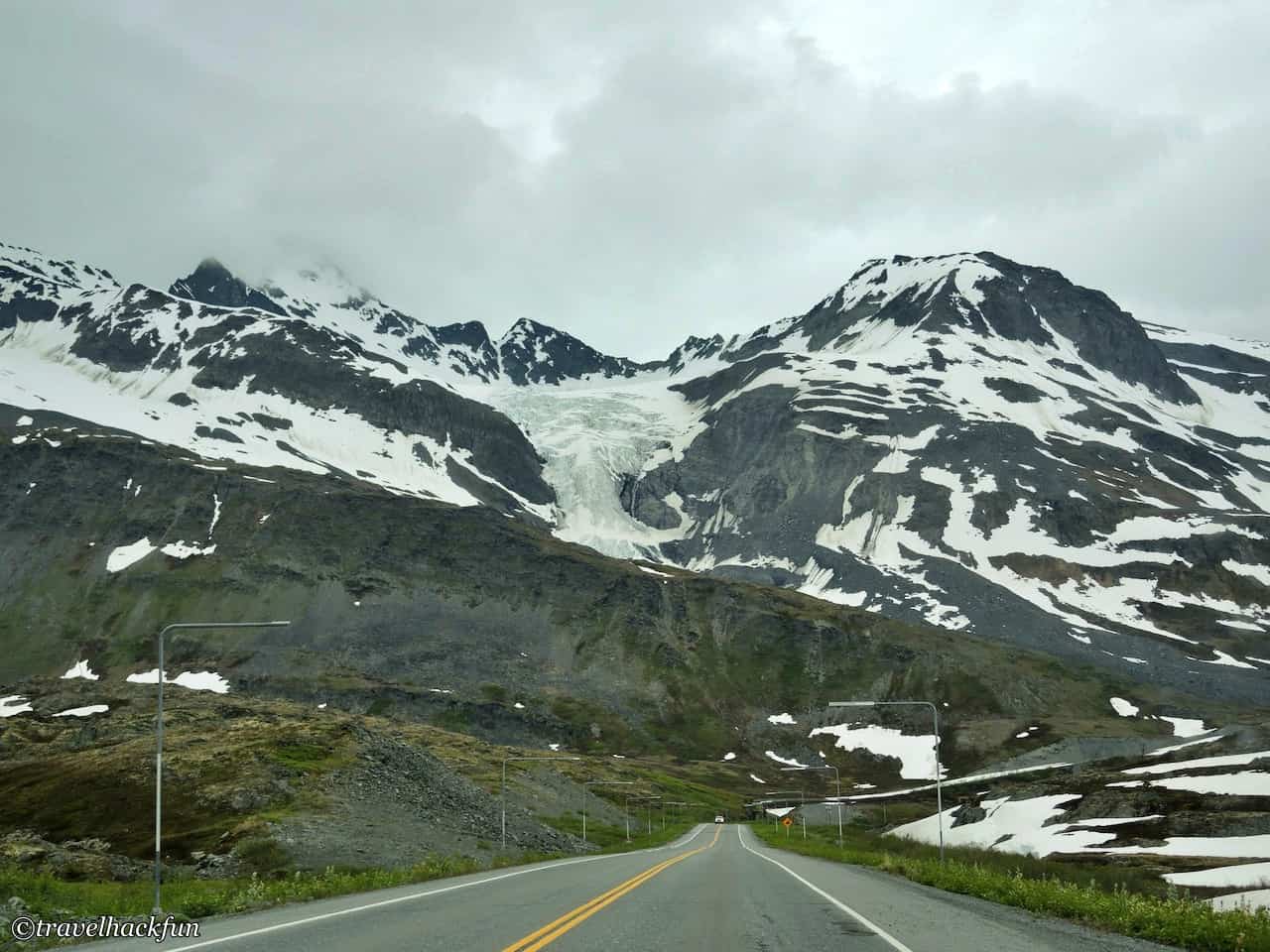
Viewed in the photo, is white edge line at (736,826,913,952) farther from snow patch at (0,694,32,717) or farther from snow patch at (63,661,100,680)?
snow patch at (63,661,100,680)

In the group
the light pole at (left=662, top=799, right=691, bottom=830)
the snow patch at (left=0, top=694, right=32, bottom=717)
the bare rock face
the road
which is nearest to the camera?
the road

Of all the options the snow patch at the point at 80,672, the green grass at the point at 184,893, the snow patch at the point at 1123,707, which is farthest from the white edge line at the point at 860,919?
the snow patch at the point at 80,672

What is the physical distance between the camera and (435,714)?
167 metres

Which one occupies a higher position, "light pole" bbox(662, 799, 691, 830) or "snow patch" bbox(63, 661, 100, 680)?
"snow patch" bbox(63, 661, 100, 680)

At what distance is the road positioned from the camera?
16625 millimetres

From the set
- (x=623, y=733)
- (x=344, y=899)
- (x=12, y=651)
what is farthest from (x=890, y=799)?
(x=12, y=651)

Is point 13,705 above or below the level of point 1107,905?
above

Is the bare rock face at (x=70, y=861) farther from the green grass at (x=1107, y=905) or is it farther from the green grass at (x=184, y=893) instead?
the green grass at (x=1107, y=905)

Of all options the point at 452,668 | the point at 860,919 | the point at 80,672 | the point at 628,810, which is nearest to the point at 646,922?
the point at 860,919

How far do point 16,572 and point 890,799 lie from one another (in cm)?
16288

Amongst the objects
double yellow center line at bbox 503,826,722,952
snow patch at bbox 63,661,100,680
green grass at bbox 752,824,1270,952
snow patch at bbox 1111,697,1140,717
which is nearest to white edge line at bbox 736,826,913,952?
green grass at bbox 752,824,1270,952

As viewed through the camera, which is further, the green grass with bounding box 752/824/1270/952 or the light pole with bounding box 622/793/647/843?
the light pole with bounding box 622/793/647/843

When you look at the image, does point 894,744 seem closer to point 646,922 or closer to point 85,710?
point 85,710

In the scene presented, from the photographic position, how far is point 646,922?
776 inches
